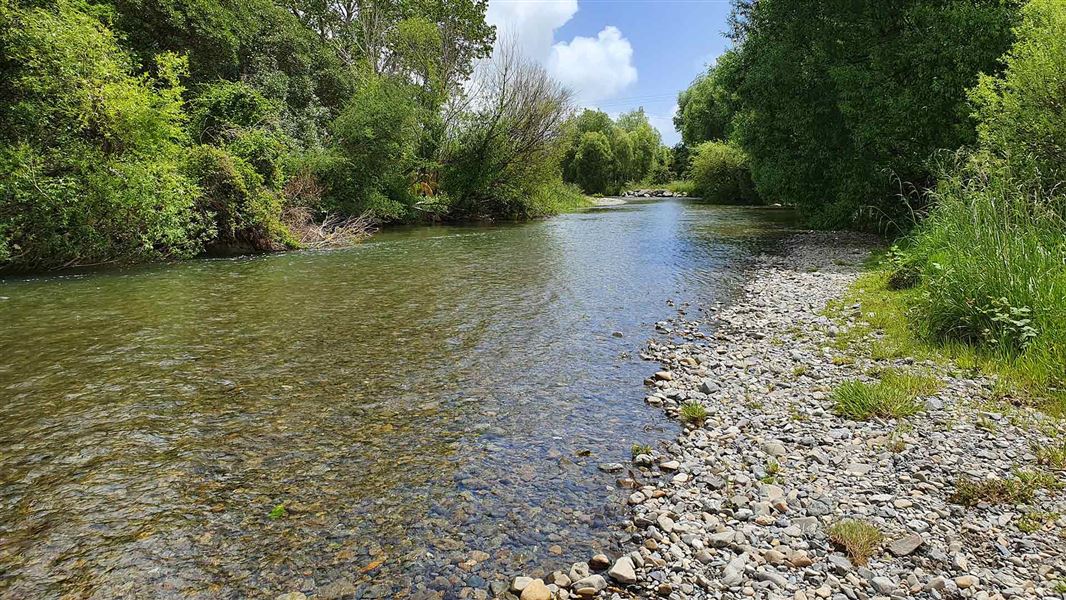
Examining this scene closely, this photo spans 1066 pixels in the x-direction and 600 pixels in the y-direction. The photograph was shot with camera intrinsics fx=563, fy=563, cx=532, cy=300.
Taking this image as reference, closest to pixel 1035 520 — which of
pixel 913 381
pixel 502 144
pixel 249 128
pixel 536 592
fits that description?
pixel 913 381

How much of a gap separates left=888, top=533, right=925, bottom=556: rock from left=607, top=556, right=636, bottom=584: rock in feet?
5.87

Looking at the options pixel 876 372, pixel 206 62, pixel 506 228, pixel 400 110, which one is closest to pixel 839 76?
pixel 876 372

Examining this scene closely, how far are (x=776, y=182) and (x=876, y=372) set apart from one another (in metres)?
22.3

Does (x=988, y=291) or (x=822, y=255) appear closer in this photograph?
(x=988, y=291)

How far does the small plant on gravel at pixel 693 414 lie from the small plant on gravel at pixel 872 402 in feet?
4.70

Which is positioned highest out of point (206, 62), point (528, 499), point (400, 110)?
point (206, 62)

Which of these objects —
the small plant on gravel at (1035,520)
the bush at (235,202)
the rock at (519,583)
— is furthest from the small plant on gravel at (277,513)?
the bush at (235,202)

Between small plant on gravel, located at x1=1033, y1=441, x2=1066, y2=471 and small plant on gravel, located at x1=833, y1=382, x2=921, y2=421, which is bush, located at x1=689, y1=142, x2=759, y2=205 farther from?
small plant on gravel, located at x1=1033, y1=441, x2=1066, y2=471

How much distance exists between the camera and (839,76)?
65.6 feet

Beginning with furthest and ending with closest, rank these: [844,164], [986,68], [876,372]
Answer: [844,164] < [986,68] < [876,372]

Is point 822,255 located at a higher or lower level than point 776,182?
lower

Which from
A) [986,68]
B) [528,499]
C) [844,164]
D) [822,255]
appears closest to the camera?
[528,499]

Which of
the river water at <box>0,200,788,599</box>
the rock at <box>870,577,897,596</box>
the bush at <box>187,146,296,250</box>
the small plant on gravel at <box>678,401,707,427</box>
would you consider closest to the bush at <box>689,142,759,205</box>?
the bush at <box>187,146,296,250</box>

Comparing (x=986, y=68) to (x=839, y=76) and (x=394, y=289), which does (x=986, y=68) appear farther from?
(x=394, y=289)
